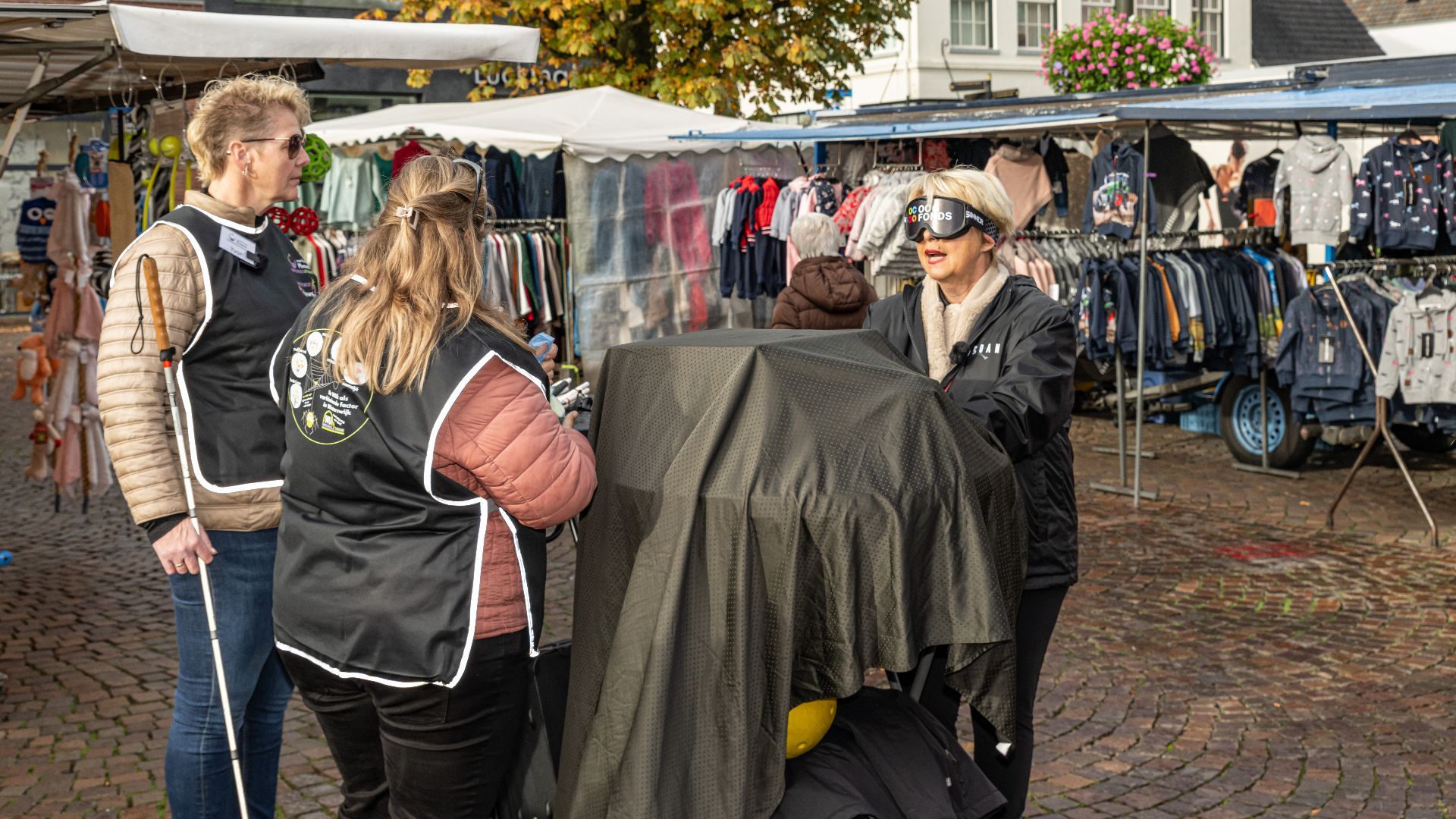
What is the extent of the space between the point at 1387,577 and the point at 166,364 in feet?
21.6

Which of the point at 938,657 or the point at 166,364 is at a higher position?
the point at 166,364

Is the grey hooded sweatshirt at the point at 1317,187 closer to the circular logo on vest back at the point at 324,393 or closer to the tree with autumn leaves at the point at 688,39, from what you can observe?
the circular logo on vest back at the point at 324,393

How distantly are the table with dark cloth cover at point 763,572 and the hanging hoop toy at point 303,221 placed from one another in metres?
3.23

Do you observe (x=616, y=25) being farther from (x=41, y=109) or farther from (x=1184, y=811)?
(x=1184, y=811)

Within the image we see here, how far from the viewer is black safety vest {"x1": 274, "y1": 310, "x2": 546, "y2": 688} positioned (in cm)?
276

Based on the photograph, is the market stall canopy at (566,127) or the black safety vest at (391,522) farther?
the market stall canopy at (566,127)

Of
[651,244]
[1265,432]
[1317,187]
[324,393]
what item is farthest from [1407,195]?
[324,393]

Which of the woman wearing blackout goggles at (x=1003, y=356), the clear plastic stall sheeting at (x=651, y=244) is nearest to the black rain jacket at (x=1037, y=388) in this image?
the woman wearing blackout goggles at (x=1003, y=356)

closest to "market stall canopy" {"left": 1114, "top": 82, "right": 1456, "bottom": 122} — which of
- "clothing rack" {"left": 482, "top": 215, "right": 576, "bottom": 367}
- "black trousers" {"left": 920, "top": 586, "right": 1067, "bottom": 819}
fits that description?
"black trousers" {"left": 920, "top": 586, "right": 1067, "bottom": 819}

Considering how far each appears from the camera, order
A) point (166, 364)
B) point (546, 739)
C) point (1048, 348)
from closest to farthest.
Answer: point (546, 739) → point (166, 364) → point (1048, 348)

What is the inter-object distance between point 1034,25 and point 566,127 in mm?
17412

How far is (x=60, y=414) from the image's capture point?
30.3 feet

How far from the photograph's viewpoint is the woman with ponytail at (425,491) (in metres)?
2.76

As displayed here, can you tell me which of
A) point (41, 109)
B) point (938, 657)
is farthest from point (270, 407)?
point (41, 109)
